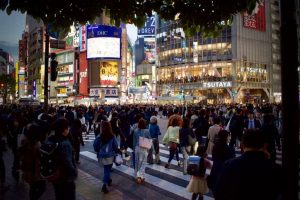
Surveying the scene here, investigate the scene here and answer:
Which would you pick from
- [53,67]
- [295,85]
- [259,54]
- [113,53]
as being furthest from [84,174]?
[259,54]

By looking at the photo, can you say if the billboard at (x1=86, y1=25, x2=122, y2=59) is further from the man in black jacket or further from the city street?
the man in black jacket

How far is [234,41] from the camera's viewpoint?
232ft

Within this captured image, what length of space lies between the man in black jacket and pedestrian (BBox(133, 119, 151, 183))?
612 cm

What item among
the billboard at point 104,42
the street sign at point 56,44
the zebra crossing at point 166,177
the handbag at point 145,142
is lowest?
the zebra crossing at point 166,177

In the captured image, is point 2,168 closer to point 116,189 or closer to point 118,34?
point 116,189

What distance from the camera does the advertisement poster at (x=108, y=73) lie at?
81500 mm

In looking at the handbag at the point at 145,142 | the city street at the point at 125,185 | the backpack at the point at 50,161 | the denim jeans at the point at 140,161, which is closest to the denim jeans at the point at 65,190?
the backpack at the point at 50,161

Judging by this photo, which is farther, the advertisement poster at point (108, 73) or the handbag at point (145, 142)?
the advertisement poster at point (108, 73)

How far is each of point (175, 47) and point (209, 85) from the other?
14.7 meters

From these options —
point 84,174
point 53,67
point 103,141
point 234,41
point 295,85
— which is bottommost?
point 84,174

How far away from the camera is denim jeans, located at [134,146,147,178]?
9.41 metres

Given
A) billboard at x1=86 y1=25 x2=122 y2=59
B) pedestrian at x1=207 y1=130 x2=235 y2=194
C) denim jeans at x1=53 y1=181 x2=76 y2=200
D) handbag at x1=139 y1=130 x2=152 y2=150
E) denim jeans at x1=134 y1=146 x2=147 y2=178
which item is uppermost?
billboard at x1=86 y1=25 x2=122 y2=59

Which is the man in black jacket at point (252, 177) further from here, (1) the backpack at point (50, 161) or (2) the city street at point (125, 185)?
(2) the city street at point (125, 185)

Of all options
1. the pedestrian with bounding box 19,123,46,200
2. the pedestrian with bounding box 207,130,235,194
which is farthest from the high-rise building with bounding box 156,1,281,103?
the pedestrian with bounding box 19,123,46,200
